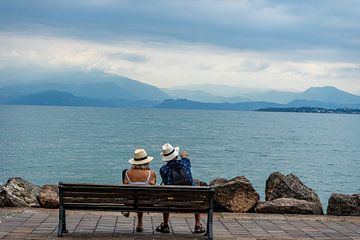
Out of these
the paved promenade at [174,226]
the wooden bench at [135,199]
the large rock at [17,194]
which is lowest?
the paved promenade at [174,226]

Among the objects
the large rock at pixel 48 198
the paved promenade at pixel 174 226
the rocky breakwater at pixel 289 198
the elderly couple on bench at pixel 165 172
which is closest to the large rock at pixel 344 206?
the rocky breakwater at pixel 289 198

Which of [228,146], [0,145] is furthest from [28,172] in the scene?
[228,146]

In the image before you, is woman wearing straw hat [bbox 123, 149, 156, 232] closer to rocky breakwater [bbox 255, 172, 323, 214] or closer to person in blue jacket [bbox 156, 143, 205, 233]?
person in blue jacket [bbox 156, 143, 205, 233]

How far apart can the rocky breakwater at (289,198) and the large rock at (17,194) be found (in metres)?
4.53

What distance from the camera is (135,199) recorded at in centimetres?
870

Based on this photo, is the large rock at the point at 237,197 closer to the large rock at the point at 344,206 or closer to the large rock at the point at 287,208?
the large rock at the point at 287,208

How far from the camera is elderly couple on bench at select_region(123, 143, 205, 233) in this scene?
9133mm

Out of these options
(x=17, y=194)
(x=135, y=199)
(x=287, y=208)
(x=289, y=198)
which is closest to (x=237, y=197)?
(x=287, y=208)

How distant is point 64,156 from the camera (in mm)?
54250

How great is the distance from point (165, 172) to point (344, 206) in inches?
→ 168

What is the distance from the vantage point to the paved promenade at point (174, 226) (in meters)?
8.93

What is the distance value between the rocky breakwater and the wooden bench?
10.0ft

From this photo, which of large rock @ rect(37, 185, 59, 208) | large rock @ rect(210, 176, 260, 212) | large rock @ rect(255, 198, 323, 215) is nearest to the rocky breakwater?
large rock @ rect(255, 198, 323, 215)

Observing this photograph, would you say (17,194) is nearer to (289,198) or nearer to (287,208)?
(287,208)
